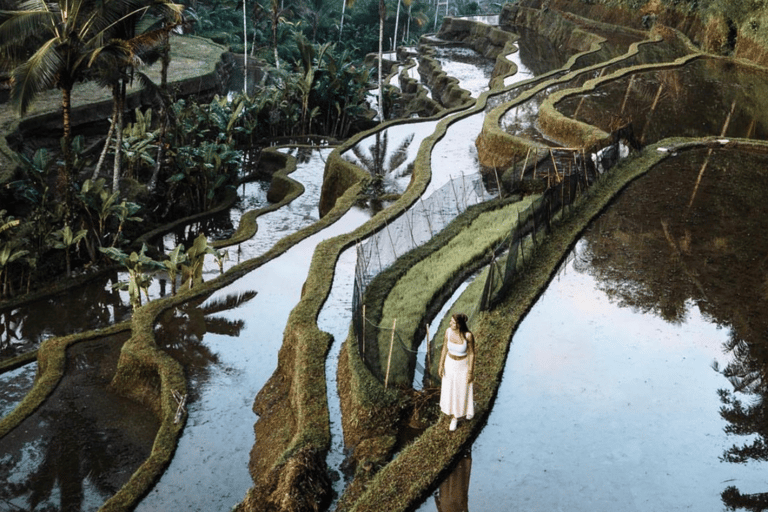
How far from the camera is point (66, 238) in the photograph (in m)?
21.9

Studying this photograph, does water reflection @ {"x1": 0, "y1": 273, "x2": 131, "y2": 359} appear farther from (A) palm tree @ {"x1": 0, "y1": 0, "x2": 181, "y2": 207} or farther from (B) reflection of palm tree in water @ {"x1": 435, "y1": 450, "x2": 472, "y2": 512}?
(B) reflection of palm tree in water @ {"x1": 435, "y1": 450, "x2": 472, "y2": 512}

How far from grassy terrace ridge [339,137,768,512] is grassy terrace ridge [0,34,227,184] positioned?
551 inches

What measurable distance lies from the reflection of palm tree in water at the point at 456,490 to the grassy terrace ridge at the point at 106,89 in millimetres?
16096

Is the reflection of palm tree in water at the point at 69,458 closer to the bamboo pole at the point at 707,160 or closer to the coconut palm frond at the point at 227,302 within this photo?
the coconut palm frond at the point at 227,302

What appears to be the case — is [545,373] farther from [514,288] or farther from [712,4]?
[712,4]

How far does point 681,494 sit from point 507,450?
222 centimetres

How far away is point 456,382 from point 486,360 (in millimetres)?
2256

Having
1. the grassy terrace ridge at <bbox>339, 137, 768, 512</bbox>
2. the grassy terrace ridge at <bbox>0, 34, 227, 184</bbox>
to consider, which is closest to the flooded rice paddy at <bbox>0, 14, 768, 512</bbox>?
the grassy terrace ridge at <bbox>339, 137, 768, 512</bbox>

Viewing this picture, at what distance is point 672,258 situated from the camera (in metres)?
16.8

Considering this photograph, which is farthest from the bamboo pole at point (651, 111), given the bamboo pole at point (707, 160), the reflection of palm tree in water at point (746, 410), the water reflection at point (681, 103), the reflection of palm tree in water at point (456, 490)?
the reflection of palm tree in water at point (456, 490)

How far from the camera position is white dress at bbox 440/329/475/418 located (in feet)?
34.6

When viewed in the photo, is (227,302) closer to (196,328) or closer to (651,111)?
(196,328)

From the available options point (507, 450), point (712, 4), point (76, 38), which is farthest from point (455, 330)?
point (712, 4)

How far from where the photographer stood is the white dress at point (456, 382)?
34.6 ft
